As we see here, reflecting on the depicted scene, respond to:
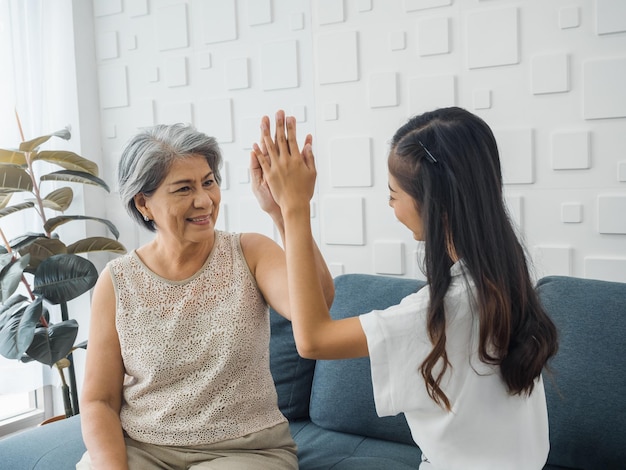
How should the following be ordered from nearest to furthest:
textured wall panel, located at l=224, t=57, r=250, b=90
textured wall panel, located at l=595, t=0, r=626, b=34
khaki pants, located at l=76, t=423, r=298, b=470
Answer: khaki pants, located at l=76, t=423, r=298, b=470
textured wall panel, located at l=595, t=0, r=626, b=34
textured wall panel, located at l=224, t=57, r=250, b=90

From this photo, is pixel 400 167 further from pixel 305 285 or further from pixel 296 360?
pixel 296 360

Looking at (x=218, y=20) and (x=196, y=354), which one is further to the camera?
(x=218, y=20)

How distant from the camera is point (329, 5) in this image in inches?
102

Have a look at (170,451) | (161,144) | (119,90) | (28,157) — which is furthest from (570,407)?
(119,90)

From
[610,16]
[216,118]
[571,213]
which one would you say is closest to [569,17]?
[610,16]

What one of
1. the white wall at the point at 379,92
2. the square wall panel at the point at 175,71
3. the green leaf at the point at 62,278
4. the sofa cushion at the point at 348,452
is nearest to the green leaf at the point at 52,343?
the green leaf at the point at 62,278

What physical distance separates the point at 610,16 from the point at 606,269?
2.60 ft

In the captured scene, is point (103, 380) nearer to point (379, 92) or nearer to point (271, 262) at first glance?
point (271, 262)

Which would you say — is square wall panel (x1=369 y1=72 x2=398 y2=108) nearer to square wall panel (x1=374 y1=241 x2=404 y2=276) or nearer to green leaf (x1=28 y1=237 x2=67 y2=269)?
square wall panel (x1=374 y1=241 x2=404 y2=276)

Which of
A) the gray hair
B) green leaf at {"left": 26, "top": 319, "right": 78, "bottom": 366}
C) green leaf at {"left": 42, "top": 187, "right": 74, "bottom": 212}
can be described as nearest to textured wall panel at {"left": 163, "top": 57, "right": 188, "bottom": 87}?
green leaf at {"left": 42, "top": 187, "right": 74, "bottom": 212}

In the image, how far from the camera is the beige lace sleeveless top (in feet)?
5.67

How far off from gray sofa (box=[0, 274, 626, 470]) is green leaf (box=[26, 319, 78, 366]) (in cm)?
37

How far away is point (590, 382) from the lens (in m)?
1.83

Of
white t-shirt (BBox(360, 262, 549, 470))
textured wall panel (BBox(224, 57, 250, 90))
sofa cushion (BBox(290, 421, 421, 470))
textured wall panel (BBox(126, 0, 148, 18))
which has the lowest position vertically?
sofa cushion (BBox(290, 421, 421, 470))
